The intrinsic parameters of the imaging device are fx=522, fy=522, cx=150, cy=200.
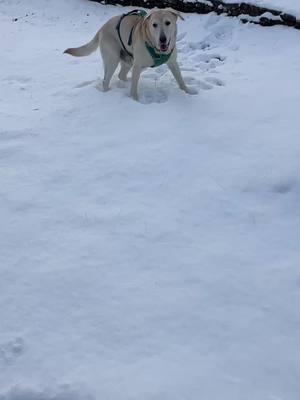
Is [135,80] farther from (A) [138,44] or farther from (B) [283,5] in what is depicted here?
(B) [283,5]

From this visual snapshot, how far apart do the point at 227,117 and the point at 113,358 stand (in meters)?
3.38

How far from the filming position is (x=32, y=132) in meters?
5.79

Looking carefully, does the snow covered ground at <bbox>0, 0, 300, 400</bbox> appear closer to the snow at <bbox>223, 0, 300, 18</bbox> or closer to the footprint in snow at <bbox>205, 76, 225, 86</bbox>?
the footprint in snow at <bbox>205, 76, 225, 86</bbox>

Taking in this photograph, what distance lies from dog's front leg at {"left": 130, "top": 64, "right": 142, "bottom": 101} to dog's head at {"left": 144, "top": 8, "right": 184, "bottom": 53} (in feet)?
1.34

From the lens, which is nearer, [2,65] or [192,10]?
[2,65]

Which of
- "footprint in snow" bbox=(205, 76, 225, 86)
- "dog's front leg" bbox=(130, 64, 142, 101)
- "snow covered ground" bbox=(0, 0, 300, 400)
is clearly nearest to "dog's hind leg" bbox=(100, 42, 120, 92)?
"snow covered ground" bbox=(0, 0, 300, 400)

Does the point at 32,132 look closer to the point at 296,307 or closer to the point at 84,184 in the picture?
the point at 84,184

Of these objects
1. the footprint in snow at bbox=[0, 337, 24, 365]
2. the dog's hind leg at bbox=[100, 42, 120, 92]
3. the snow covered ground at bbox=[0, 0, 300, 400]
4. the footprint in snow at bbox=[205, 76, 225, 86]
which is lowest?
the footprint in snow at bbox=[0, 337, 24, 365]

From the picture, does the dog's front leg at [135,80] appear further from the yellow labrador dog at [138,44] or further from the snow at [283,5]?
the snow at [283,5]

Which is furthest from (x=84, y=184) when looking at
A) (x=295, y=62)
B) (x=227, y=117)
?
(x=295, y=62)

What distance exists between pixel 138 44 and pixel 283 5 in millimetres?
Answer: 3459

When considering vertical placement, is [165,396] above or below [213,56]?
below

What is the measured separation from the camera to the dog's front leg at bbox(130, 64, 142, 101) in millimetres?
6113

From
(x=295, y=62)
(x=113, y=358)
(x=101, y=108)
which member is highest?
(x=295, y=62)
